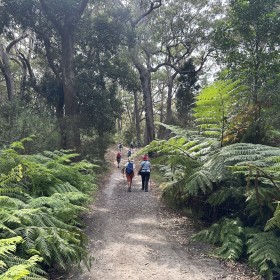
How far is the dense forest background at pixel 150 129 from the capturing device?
5.09 metres

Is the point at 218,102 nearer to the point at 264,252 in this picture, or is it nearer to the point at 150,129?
the point at 264,252

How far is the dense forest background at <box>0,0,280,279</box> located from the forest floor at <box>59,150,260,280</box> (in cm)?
35

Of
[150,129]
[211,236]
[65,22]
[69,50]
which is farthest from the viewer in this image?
[150,129]

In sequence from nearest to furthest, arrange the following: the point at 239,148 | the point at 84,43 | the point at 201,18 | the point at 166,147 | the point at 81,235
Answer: the point at 81,235 → the point at 239,148 → the point at 166,147 → the point at 84,43 → the point at 201,18

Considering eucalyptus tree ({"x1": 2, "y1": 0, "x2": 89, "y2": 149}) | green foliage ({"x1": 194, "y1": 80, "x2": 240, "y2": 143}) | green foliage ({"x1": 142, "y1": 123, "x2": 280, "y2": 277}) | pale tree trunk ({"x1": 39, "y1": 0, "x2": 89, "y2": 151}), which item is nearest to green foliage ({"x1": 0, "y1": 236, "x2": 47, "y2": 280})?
green foliage ({"x1": 142, "y1": 123, "x2": 280, "y2": 277})

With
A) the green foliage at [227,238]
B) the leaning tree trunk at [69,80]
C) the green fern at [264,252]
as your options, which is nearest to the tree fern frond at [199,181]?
the green foliage at [227,238]

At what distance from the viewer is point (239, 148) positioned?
21.6ft

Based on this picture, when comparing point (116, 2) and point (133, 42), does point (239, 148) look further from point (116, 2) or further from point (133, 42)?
point (116, 2)

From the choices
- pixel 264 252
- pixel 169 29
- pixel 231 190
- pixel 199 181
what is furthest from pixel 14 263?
pixel 169 29

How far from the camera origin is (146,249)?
20.6 feet

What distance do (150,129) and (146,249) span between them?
18.7 meters

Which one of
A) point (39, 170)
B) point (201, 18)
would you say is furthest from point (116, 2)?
point (39, 170)

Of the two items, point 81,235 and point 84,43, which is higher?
point 84,43

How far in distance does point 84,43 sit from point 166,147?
616 inches
